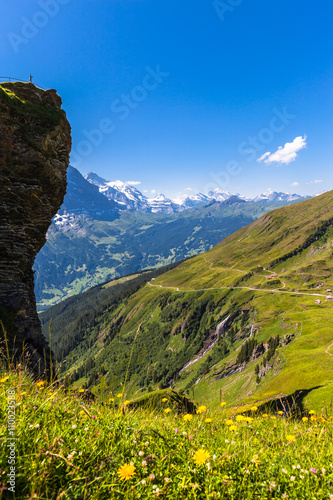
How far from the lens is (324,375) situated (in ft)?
174

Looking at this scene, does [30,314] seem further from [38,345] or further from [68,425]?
[68,425]

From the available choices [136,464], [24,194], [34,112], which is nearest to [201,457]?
[136,464]

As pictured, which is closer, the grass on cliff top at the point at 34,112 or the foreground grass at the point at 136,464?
the foreground grass at the point at 136,464

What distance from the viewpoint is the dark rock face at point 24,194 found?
22531mm

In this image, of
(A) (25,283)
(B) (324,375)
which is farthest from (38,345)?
(B) (324,375)

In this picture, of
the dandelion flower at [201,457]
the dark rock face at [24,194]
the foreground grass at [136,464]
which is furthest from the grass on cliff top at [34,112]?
the dandelion flower at [201,457]

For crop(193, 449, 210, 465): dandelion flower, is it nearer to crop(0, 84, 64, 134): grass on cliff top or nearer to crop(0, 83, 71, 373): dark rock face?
crop(0, 83, 71, 373): dark rock face

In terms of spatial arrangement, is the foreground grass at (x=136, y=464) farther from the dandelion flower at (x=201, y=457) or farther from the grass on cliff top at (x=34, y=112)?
the grass on cliff top at (x=34, y=112)

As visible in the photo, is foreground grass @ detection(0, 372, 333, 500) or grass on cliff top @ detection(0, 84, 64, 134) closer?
foreground grass @ detection(0, 372, 333, 500)

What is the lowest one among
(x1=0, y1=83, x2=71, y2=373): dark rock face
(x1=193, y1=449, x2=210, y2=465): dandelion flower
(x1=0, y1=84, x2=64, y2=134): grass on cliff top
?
(x1=193, y1=449, x2=210, y2=465): dandelion flower

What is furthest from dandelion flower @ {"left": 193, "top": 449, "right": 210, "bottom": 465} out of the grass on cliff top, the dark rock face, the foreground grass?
the grass on cliff top

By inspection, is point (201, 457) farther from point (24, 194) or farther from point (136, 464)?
point (24, 194)

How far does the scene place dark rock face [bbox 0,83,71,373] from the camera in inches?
887

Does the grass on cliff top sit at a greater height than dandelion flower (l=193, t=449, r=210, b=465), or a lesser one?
greater
